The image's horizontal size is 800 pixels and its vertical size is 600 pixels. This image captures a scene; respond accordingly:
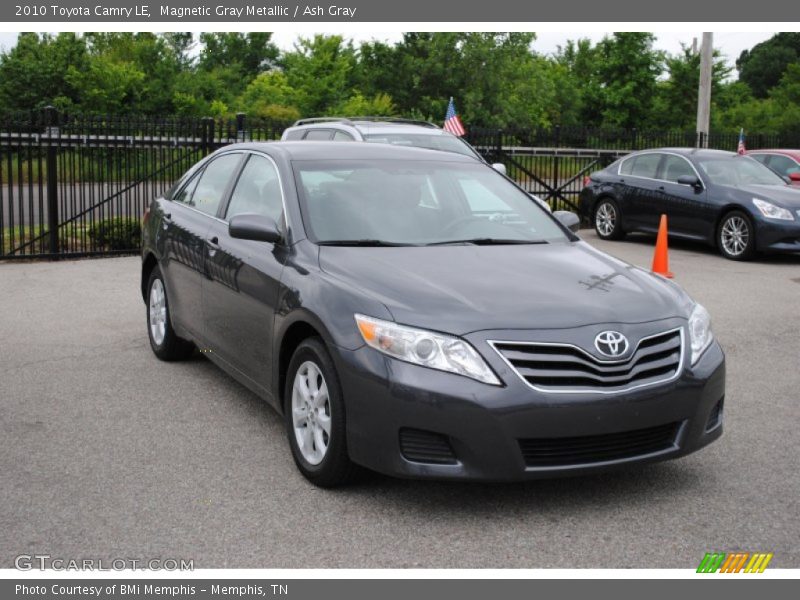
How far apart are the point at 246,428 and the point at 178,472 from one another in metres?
0.84

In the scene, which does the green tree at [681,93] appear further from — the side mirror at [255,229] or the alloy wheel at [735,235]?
the side mirror at [255,229]

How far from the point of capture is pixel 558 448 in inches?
172

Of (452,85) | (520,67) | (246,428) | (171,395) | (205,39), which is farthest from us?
(205,39)

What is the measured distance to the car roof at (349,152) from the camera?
600 cm

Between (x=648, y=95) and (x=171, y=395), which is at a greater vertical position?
(x=648, y=95)

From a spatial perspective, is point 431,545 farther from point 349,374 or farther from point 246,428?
point 246,428

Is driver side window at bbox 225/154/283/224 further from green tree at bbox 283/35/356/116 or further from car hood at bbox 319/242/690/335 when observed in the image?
green tree at bbox 283/35/356/116

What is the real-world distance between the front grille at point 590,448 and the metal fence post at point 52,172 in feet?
35.9

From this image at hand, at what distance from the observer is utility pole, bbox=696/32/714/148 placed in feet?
76.9

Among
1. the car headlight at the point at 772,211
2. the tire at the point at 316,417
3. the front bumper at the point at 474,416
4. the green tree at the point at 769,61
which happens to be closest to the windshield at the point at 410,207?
the tire at the point at 316,417

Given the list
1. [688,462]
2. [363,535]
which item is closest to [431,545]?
[363,535]

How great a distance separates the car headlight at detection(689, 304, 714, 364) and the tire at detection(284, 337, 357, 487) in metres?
1.67
